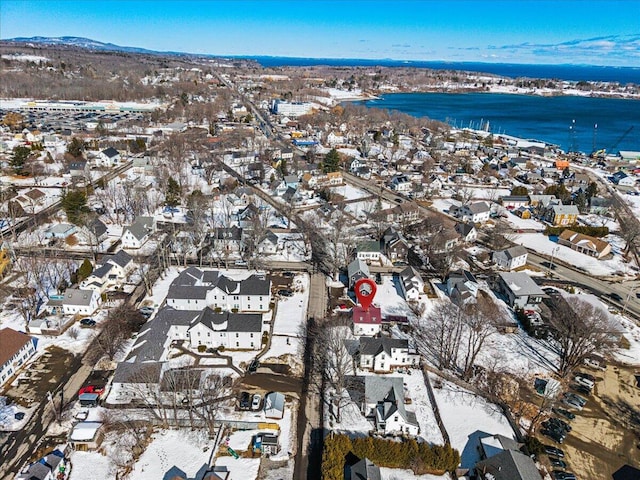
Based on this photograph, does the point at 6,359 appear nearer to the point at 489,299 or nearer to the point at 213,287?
the point at 213,287

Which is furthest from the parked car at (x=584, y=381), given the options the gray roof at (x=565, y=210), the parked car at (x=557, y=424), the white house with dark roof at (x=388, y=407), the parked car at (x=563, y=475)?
the gray roof at (x=565, y=210)

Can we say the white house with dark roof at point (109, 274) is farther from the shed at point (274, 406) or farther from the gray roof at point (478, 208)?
the gray roof at point (478, 208)

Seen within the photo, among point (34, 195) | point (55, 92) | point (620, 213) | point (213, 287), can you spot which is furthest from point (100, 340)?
point (55, 92)

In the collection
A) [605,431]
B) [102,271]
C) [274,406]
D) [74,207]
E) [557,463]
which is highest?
[74,207]

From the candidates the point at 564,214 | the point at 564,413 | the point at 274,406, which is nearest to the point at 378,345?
the point at 274,406

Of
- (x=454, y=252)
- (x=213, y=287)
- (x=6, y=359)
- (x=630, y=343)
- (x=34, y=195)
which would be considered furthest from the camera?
(x=34, y=195)

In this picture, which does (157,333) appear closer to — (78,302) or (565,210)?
(78,302)

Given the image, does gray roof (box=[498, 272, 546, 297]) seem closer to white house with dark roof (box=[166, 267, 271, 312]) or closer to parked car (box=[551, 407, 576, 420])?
parked car (box=[551, 407, 576, 420])
